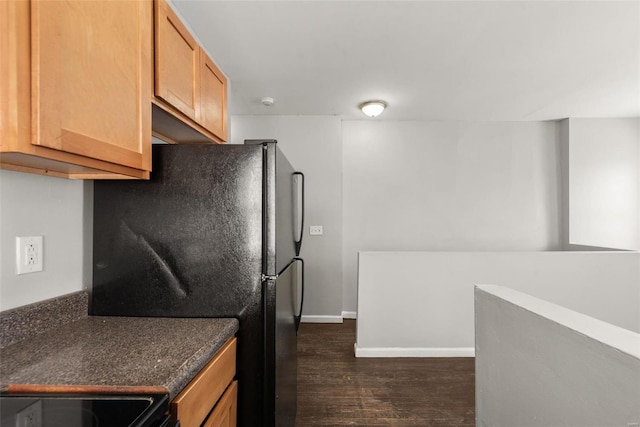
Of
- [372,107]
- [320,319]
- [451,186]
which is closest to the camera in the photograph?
[372,107]

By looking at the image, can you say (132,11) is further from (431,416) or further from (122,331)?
(431,416)

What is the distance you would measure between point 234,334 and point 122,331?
1.25ft

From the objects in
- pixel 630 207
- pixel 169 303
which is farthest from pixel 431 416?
pixel 630 207

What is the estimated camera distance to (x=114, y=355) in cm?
81

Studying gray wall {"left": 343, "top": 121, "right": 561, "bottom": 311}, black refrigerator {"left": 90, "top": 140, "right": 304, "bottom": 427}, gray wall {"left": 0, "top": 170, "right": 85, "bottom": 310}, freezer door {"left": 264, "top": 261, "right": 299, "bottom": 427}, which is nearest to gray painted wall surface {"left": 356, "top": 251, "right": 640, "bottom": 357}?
gray wall {"left": 343, "top": 121, "right": 561, "bottom": 311}

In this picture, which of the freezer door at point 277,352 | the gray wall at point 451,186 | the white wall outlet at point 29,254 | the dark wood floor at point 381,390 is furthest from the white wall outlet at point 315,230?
the white wall outlet at point 29,254

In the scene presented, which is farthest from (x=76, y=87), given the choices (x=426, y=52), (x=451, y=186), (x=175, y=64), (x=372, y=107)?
(x=451, y=186)

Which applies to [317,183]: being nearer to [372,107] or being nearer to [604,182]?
[372,107]

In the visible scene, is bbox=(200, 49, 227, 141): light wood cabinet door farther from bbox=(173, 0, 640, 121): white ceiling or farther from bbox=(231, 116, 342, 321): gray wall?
bbox=(231, 116, 342, 321): gray wall

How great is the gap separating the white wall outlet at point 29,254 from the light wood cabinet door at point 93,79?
42cm

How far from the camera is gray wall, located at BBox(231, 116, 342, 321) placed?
11.3 feet

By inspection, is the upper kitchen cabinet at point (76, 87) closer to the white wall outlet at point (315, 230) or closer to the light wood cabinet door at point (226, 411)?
the light wood cabinet door at point (226, 411)

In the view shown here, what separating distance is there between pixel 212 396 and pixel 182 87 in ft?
4.34

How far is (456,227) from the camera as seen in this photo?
12.2ft
